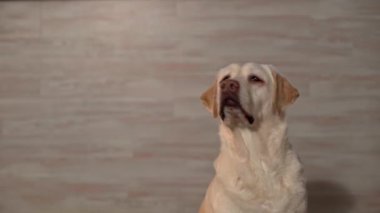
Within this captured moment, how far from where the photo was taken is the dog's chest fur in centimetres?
168

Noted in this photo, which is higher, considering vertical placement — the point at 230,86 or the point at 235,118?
the point at 230,86

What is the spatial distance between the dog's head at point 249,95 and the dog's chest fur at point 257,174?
6cm

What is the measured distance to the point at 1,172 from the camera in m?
2.49

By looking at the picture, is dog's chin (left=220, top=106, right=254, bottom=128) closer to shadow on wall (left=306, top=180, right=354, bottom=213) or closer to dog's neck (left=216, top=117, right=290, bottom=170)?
dog's neck (left=216, top=117, right=290, bottom=170)

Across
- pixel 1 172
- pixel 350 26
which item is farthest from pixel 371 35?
pixel 1 172

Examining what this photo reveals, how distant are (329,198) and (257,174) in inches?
31.5

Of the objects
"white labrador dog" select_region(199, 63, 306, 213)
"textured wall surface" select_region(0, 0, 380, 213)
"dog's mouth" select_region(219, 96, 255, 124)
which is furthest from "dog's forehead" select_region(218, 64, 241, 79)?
"textured wall surface" select_region(0, 0, 380, 213)

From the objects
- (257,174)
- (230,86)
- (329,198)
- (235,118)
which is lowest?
(329,198)

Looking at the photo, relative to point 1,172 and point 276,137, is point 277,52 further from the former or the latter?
point 1,172

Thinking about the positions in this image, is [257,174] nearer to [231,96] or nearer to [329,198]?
[231,96]

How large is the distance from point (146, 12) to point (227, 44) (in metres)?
0.39

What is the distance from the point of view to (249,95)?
169 centimetres

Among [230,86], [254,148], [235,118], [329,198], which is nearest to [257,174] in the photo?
[254,148]

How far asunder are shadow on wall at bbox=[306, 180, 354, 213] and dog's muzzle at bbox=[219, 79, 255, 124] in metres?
0.85
